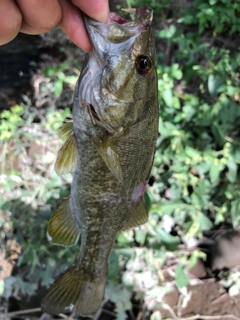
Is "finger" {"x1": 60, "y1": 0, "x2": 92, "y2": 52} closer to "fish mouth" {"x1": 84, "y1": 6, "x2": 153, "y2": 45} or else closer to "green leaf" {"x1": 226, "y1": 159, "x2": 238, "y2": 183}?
"fish mouth" {"x1": 84, "y1": 6, "x2": 153, "y2": 45}

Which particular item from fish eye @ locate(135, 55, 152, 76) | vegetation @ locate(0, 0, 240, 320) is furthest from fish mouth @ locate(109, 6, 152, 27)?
vegetation @ locate(0, 0, 240, 320)

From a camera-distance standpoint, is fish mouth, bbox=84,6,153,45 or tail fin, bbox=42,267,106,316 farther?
tail fin, bbox=42,267,106,316

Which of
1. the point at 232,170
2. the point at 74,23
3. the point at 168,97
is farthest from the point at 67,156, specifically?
the point at 232,170

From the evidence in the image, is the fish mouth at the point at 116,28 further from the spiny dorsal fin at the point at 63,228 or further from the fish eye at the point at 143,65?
the spiny dorsal fin at the point at 63,228

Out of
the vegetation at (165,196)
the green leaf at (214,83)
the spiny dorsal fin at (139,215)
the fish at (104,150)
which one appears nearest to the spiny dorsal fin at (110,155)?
the fish at (104,150)

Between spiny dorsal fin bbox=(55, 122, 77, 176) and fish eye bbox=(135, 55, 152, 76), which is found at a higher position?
fish eye bbox=(135, 55, 152, 76)

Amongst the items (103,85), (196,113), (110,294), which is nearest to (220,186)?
(196,113)
